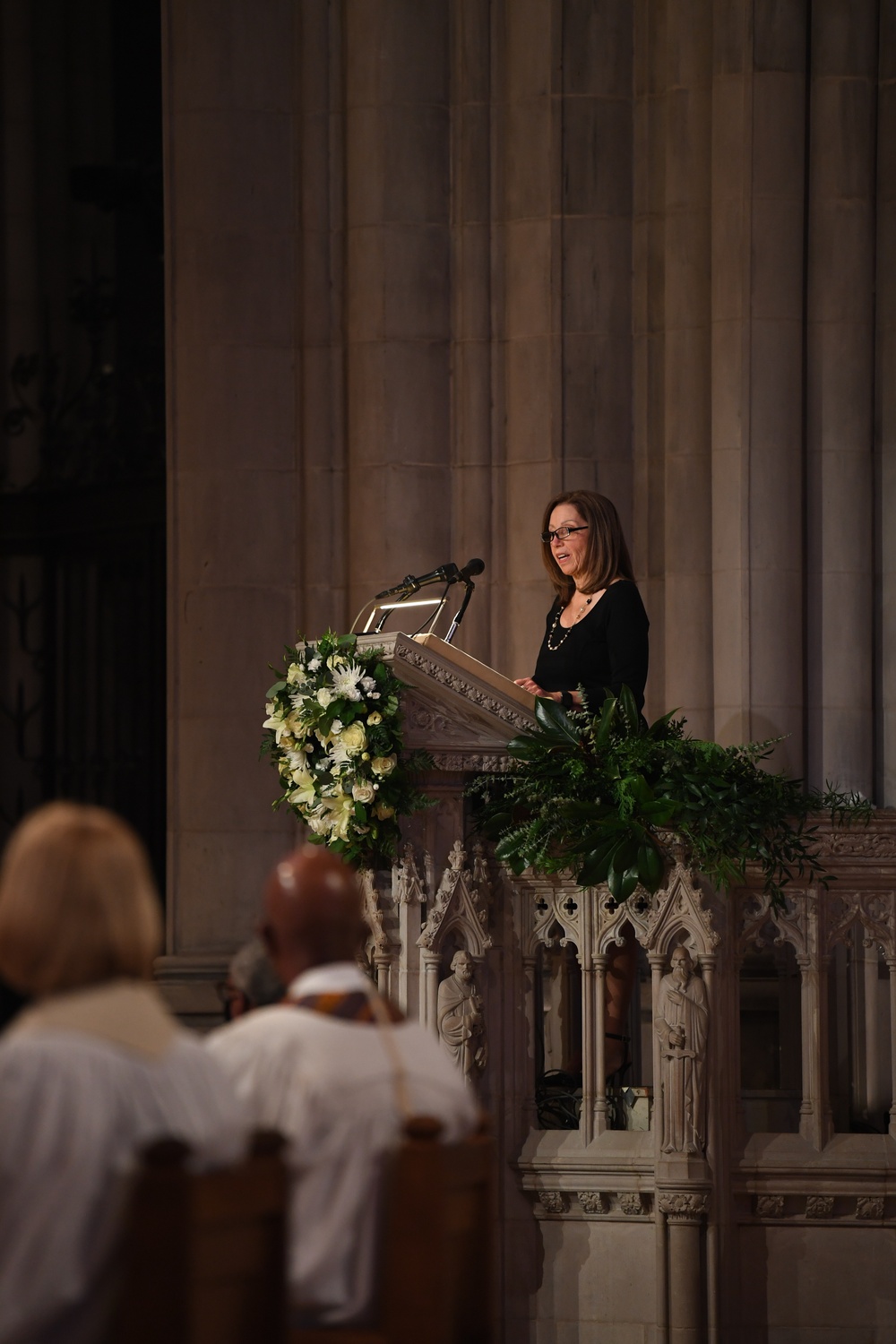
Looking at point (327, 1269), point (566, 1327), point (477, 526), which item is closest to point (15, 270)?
point (477, 526)

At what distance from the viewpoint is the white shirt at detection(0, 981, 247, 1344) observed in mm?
2625

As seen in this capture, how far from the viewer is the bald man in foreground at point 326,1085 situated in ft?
10.2

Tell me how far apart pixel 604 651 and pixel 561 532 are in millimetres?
415

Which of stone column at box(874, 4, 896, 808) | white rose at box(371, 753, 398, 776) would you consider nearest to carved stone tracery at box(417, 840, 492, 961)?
white rose at box(371, 753, 398, 776)

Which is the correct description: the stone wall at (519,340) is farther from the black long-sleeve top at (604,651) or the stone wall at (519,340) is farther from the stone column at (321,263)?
the black long-sleeve top at (604,651)

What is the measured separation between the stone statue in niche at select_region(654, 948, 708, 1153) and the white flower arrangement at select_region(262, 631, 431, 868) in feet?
3.02

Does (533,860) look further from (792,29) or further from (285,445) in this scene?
(792,29)

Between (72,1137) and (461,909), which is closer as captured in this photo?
(72,1137)

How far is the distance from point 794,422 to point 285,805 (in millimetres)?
2540

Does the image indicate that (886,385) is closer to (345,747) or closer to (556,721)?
(556,721)

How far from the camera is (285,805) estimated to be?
7.89 metres

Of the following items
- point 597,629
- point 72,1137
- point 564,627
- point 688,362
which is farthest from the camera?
point 688,362

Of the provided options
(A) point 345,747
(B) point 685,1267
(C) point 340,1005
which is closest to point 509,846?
(A) point 345,747

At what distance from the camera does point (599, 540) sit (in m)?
6.43
